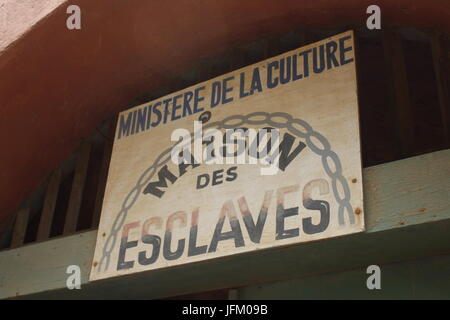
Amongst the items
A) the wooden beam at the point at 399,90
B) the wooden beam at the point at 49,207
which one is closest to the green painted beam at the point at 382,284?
the wooden beam at the point at 399,90

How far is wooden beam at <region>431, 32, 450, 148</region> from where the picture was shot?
108 inches

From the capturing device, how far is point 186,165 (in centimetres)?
286

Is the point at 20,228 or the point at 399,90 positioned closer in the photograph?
the point at 399,90

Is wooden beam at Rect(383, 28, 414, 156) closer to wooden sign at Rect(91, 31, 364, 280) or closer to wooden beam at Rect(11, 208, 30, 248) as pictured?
wooden sign at Rect(91, 31, 364, 280)

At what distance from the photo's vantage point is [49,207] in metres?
3.45

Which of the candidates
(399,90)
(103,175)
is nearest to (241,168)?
(399,90)

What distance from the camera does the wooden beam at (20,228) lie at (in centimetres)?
345

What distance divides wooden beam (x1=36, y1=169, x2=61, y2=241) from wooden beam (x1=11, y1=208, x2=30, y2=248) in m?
0.14

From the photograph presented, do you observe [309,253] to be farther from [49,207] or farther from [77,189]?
[49,207]

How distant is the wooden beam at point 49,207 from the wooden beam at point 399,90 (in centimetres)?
180

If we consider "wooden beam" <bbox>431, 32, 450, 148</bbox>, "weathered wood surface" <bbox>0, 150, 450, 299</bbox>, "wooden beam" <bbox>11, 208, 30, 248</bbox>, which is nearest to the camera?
"weathered wood surface" <bbox>0, 150, 450, 299</bbox>

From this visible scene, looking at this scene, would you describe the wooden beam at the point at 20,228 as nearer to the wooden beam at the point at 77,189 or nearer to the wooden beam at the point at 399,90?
the wooden beam at the point at 77,189

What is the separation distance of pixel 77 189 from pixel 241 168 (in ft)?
3.59

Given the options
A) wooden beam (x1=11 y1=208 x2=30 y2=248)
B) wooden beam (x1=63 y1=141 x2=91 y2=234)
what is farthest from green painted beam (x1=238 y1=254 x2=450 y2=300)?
wooden beam (x1=11 y1=208 x2=30 y2=248)
